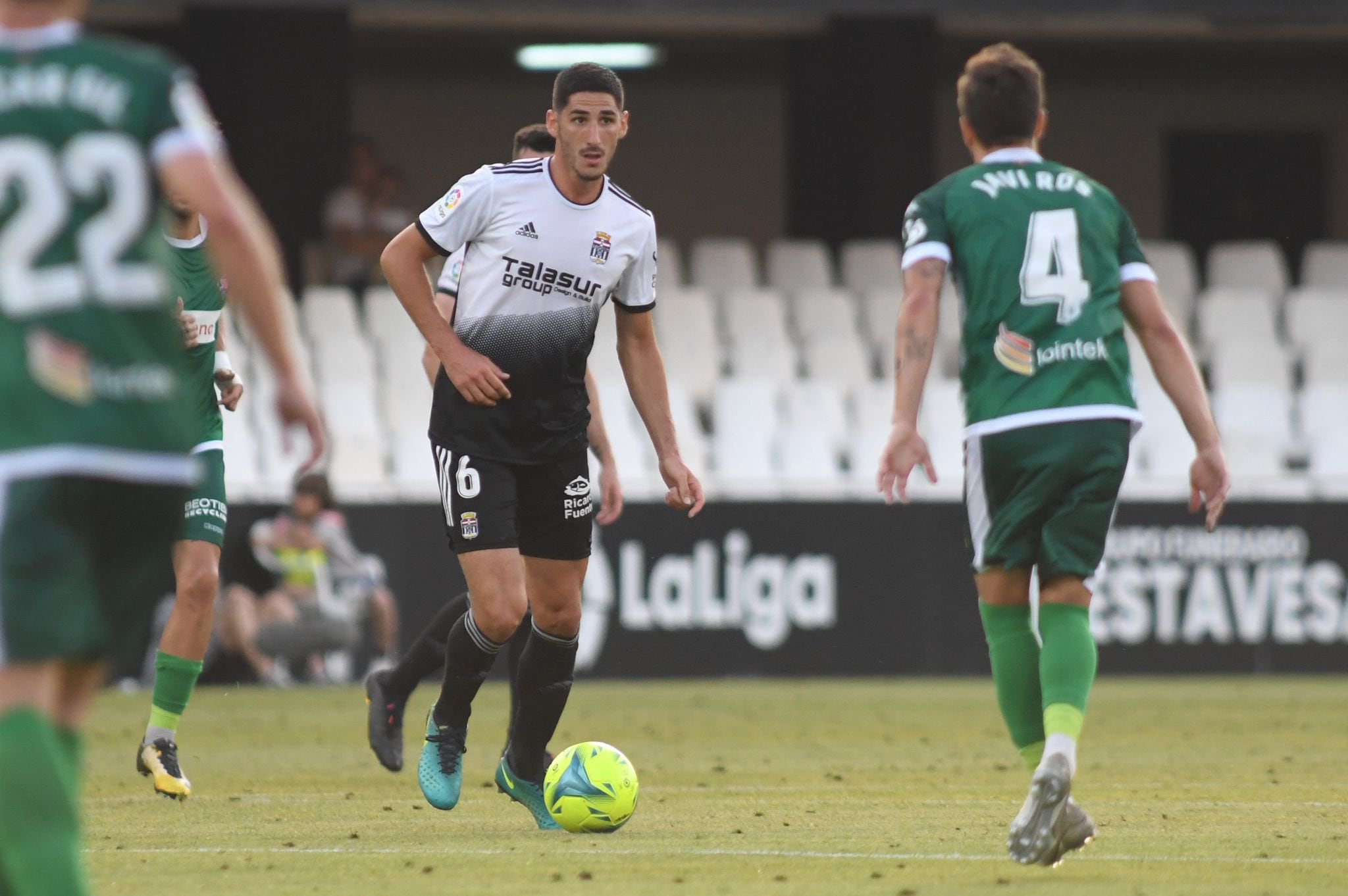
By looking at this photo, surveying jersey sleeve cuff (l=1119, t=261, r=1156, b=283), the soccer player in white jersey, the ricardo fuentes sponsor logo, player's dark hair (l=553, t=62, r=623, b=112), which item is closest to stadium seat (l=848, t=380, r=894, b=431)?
the ricardo fuentes sponsor logo

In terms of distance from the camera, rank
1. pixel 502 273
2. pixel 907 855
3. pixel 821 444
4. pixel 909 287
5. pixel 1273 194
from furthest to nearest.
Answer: pixel 1273 194, pixel 821 444, pixel 502 273, pixel 907 855, pixel 909 287

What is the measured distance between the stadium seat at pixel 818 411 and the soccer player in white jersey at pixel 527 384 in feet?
30.6

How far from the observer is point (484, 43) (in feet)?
72.5

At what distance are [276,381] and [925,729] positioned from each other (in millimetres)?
8099

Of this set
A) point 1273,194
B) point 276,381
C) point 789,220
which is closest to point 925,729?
point 276,381

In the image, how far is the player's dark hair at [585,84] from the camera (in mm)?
7188

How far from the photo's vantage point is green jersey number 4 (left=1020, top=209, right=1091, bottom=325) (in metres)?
6.03

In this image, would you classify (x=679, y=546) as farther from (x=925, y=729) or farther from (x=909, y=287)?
(x=909, y=287)

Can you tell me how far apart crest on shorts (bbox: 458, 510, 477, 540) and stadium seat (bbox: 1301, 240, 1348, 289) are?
13.7 metres

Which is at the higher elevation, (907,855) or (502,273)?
(502,273)

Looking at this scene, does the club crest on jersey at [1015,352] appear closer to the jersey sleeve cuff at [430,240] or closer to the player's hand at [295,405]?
the jersey sleeve cuff at [430,240]

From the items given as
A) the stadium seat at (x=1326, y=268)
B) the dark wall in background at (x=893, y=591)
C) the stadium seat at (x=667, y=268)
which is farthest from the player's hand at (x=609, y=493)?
the stadium seat at (x=1326, y=268)

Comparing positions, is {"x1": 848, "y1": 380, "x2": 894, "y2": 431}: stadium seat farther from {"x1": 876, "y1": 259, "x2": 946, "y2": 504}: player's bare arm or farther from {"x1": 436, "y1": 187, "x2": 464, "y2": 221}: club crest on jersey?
{"x1": 876, "y1": 259, "x2": 946, "y2": 504}: player's bare arm

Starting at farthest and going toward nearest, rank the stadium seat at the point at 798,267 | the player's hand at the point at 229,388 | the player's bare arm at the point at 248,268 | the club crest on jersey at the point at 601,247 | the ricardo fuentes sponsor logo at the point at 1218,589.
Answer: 1. the stadium seat at the point at 798,267
2. the ricardo fuentes sponsor logo at the point at 1218,589
3. the player's hand at the point at 229,388
4. the club crest on jersey at the point at 601,247
5. the player's bare arm at the point at 248,268
